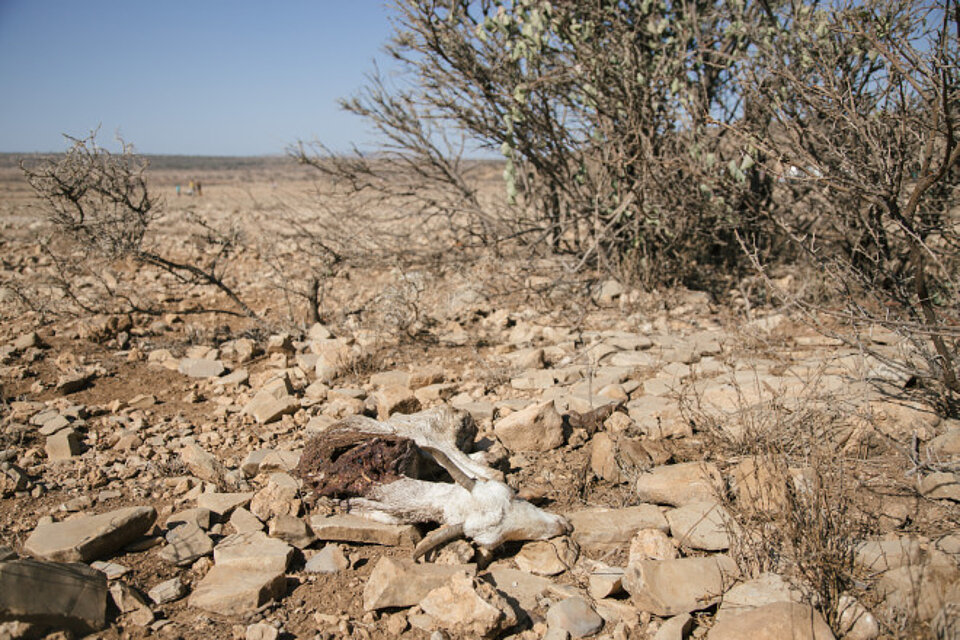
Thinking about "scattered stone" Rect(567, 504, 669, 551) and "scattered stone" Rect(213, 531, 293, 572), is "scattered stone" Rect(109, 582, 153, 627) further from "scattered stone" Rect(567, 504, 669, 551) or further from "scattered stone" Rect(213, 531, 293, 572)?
"scattered stone" Rect(567, 504, 669, 551)

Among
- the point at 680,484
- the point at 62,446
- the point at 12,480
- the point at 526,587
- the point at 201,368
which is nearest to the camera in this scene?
the point at 526,587

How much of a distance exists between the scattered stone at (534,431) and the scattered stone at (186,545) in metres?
1.47

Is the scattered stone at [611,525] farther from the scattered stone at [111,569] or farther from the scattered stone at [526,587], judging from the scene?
the scattered stone at [111,569]

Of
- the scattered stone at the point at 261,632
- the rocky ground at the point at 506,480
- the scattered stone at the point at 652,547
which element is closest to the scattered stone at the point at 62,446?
the rocky ground at the point at 506,480

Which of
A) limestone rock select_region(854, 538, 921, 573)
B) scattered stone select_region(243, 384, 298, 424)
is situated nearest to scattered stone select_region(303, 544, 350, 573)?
scattered stone select_region(243, 384, 298, 424)

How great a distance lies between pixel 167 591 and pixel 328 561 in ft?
1.78

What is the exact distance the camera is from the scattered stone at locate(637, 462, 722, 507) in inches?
109

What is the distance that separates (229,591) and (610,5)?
17.9ft

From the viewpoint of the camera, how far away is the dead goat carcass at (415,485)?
101 inches

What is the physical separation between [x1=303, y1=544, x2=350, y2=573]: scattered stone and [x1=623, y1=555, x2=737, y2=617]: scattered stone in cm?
103

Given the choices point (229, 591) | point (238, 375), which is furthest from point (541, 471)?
point (238, 375)

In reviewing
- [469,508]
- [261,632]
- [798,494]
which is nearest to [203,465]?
[261,632]

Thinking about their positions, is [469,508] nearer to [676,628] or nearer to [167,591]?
[676,628]

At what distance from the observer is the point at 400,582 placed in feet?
7.29
